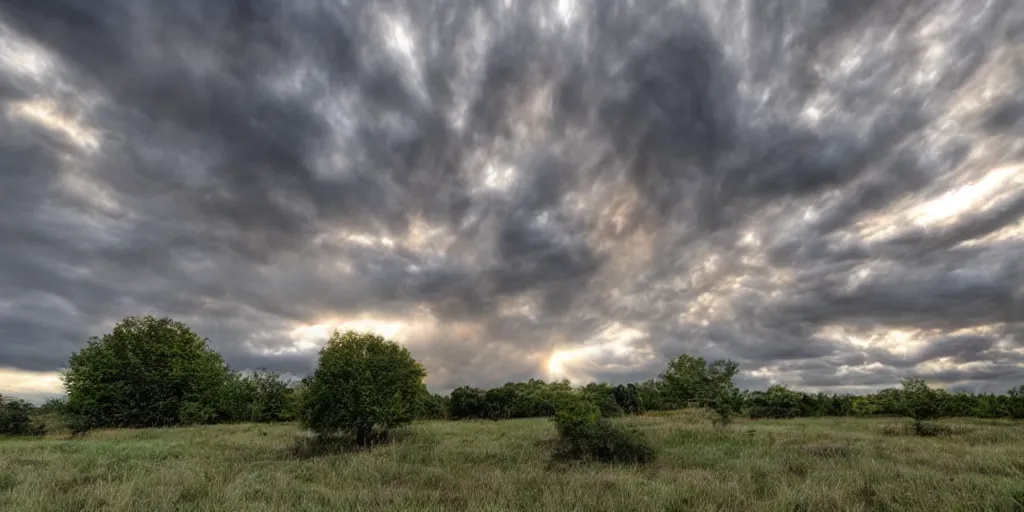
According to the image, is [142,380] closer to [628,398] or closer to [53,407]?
[53,407]

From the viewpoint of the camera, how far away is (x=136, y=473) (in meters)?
14.2

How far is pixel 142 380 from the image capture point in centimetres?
4903

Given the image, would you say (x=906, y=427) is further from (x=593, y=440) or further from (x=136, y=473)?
(x=136, y=473)

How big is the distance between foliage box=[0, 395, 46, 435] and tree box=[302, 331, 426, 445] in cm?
4126

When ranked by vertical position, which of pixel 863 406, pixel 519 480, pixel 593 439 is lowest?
pixel 519 480

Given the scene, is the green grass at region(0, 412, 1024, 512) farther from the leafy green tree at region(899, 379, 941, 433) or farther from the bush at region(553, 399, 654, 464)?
the leafy green tree at region(899, 379, 941, 433)

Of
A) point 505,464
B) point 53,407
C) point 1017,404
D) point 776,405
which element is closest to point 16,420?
point 53,407

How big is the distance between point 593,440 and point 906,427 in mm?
24986

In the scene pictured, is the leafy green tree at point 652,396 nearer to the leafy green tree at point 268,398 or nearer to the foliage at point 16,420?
the leafy green tree at point 268,398

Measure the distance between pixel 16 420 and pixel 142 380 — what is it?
949cm

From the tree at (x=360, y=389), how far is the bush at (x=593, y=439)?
8.16m

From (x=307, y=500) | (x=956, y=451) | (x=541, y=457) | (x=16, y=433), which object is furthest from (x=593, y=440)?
(x=16, y=433)

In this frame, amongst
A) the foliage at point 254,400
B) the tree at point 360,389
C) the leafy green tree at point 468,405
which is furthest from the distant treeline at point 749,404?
the tree at point 360,389

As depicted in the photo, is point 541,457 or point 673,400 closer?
point 541,457
